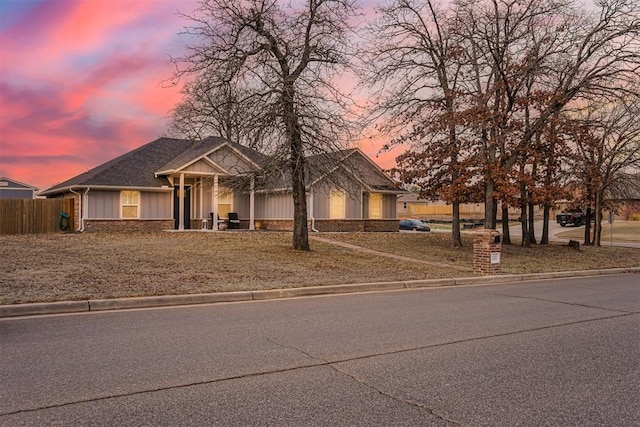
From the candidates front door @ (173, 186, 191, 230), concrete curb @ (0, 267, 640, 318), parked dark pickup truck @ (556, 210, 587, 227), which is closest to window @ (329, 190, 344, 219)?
front door @ (173, 186, 191, 230)

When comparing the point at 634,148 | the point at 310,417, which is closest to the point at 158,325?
the point at 310,417

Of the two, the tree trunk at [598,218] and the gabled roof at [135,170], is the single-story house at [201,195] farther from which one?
the tree trunk at [598,218]

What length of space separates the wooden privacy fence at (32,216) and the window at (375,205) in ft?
58.2

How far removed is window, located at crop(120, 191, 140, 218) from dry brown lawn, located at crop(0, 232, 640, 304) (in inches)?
153

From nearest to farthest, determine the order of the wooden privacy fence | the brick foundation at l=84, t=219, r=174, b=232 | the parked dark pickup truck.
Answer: the wooden privacy fence
the brick foundation at l=84, t=219, r=174, b=232
the parked dark pickup truck

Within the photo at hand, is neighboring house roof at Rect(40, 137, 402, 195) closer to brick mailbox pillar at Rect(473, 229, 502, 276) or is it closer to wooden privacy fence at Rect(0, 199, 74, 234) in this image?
wooden privacy fence at Rect(0, 199, 74, 234)

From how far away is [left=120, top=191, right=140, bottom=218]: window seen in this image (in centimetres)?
2811

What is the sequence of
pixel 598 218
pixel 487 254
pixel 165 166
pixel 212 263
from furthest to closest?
1. pixel 598 218
2. pixel 165 166
3. pixel 487 254
4. pixel 212 263

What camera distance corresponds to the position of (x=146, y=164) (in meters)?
30.2

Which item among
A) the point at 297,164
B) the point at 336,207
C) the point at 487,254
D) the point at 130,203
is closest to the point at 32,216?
the point at 130,203

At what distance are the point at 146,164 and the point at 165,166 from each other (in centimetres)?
125

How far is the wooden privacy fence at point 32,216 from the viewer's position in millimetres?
26156

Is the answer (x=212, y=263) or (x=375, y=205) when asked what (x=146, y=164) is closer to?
(x=375, y=205)

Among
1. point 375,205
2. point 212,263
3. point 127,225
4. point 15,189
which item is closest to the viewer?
point 212,263
